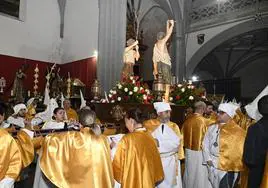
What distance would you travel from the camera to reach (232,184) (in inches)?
158

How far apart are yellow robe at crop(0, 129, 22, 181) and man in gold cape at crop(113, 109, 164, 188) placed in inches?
40.0

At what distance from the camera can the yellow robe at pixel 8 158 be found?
8.06 ft

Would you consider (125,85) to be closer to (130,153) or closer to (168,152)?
(168,152)

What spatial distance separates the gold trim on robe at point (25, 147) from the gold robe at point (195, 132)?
3.02 meters

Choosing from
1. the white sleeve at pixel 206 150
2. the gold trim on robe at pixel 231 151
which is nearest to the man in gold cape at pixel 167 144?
the white sleeve at pixel 206 150

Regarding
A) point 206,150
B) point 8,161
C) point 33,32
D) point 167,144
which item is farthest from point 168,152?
point 33,32

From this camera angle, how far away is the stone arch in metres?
13.5

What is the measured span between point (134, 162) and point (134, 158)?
0.04 meters

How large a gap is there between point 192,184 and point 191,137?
2.84ft

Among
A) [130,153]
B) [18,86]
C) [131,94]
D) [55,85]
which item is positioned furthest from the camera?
[55,85]

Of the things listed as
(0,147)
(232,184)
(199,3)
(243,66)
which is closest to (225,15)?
(199,3)

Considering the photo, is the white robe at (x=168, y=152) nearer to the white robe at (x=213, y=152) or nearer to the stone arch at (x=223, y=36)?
the white robe at (x=213, y=152)

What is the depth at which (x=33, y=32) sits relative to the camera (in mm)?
14359

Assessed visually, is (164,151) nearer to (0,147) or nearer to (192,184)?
(192,184)
